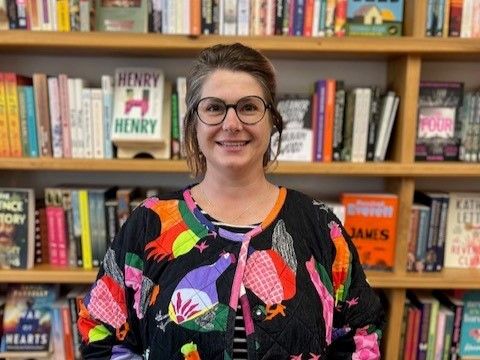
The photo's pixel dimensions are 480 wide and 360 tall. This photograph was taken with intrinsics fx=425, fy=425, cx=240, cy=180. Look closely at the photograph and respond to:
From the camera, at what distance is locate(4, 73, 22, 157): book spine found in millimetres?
1405

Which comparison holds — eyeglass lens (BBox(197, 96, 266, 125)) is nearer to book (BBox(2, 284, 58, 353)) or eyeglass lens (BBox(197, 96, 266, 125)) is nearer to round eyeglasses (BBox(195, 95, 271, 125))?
round eyeglasses (BBox(195, 95, 271, 125))

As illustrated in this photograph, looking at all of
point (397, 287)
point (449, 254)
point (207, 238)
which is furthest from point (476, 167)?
point (207, 238)

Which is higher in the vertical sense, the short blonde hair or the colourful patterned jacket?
the short blonde hair

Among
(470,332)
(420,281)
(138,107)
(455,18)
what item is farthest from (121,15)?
(470,332)

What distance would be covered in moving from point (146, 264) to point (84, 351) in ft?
0.84

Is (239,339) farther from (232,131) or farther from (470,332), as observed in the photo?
(470,332)

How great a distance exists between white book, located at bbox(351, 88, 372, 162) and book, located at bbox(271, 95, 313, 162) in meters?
0.15

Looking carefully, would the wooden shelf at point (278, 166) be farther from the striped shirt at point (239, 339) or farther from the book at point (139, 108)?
the striped shirt at point (239, 339)

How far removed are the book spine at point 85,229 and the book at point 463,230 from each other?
1.29 meters

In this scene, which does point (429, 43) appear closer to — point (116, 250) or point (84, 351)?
point (116, 250)

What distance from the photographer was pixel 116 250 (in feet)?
3.21

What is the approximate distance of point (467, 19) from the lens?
138 cm

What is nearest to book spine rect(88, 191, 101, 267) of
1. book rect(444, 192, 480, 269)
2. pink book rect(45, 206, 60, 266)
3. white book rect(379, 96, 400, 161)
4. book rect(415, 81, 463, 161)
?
pink book rect(45, 206, 60, 266)

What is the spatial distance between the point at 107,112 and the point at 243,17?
55cm
